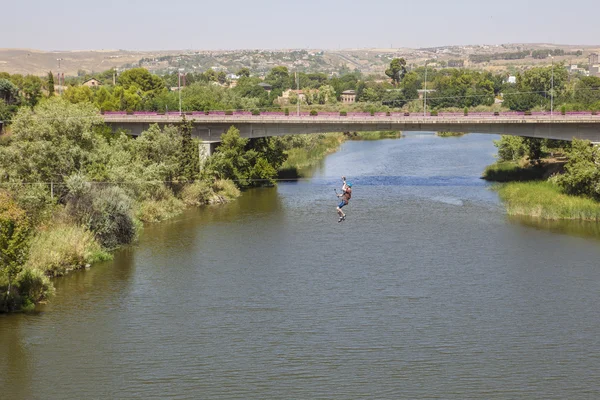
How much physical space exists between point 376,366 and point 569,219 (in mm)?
26333

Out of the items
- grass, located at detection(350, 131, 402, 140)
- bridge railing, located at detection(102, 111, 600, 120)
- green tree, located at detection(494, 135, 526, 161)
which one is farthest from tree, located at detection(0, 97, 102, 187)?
grass, located at detection(350, 131, 402, 140)

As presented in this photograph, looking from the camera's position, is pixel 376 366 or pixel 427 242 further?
pixel 427 242

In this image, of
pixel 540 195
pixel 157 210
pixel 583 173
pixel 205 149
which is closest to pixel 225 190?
pixel 205 149

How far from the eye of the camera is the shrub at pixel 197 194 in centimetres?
5572

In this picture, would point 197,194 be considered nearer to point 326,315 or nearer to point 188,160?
point 188,160

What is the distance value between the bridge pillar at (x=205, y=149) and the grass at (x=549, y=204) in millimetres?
22058

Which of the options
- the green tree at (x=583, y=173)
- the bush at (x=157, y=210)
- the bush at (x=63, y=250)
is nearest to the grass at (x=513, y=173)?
the green tree at (x=583, y=173)

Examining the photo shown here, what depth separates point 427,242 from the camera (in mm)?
43000

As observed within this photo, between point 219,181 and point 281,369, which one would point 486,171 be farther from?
point 281,369

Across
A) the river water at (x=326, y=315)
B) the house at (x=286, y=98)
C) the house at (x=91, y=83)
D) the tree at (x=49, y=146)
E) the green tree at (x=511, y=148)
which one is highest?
the house at (x=91, y=83)

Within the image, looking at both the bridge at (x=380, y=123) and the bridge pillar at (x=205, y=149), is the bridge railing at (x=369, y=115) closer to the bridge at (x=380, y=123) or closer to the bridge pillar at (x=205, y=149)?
the bridge at (x=380, y=123)

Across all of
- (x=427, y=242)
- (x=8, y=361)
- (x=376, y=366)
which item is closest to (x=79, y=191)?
(x=8, y=361)

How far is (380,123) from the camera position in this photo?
62125 millimetres

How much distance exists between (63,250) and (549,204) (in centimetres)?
2908
